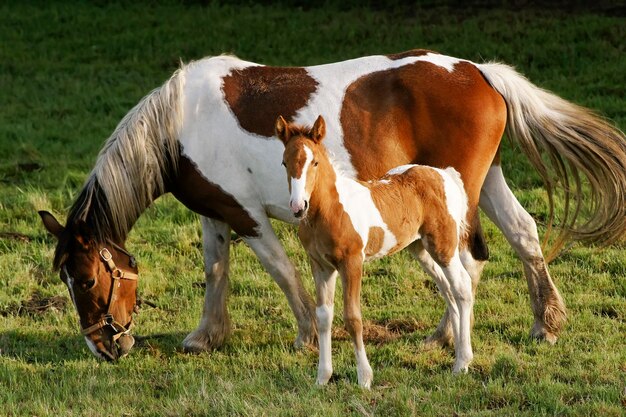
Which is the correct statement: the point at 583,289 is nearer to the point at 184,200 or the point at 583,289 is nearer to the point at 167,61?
the point at 184,200

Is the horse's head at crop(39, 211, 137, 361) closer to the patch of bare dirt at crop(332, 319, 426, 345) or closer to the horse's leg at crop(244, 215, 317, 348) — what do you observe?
the horse's leg at crop(244, 215, 317, 348)

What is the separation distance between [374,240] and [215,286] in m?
1.65

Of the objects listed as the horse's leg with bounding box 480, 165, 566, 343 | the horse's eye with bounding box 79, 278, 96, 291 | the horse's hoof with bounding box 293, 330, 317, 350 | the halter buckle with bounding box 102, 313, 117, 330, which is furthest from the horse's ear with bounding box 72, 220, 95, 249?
the horse's leg with bounding box 480, 165, 566, 343

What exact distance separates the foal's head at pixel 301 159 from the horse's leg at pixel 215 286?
5.63ft

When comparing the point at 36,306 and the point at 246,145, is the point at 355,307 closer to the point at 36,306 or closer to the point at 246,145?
the point at 246,145

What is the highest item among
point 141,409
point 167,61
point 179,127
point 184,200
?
point 179,127

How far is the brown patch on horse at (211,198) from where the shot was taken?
249 inches

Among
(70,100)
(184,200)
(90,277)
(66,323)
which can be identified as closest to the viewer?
(90,277)

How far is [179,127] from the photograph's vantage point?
633cm

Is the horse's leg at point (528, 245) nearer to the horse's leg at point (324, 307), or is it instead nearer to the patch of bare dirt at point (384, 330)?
the patch of bare dirt at point (384, 330)

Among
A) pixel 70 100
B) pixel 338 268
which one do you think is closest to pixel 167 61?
pixel 70 100

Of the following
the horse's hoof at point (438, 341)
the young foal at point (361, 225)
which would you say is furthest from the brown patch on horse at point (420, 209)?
the horse's hoof at point (438, 341)

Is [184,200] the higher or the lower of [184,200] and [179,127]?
the lower

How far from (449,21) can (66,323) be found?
9870 millimetres
